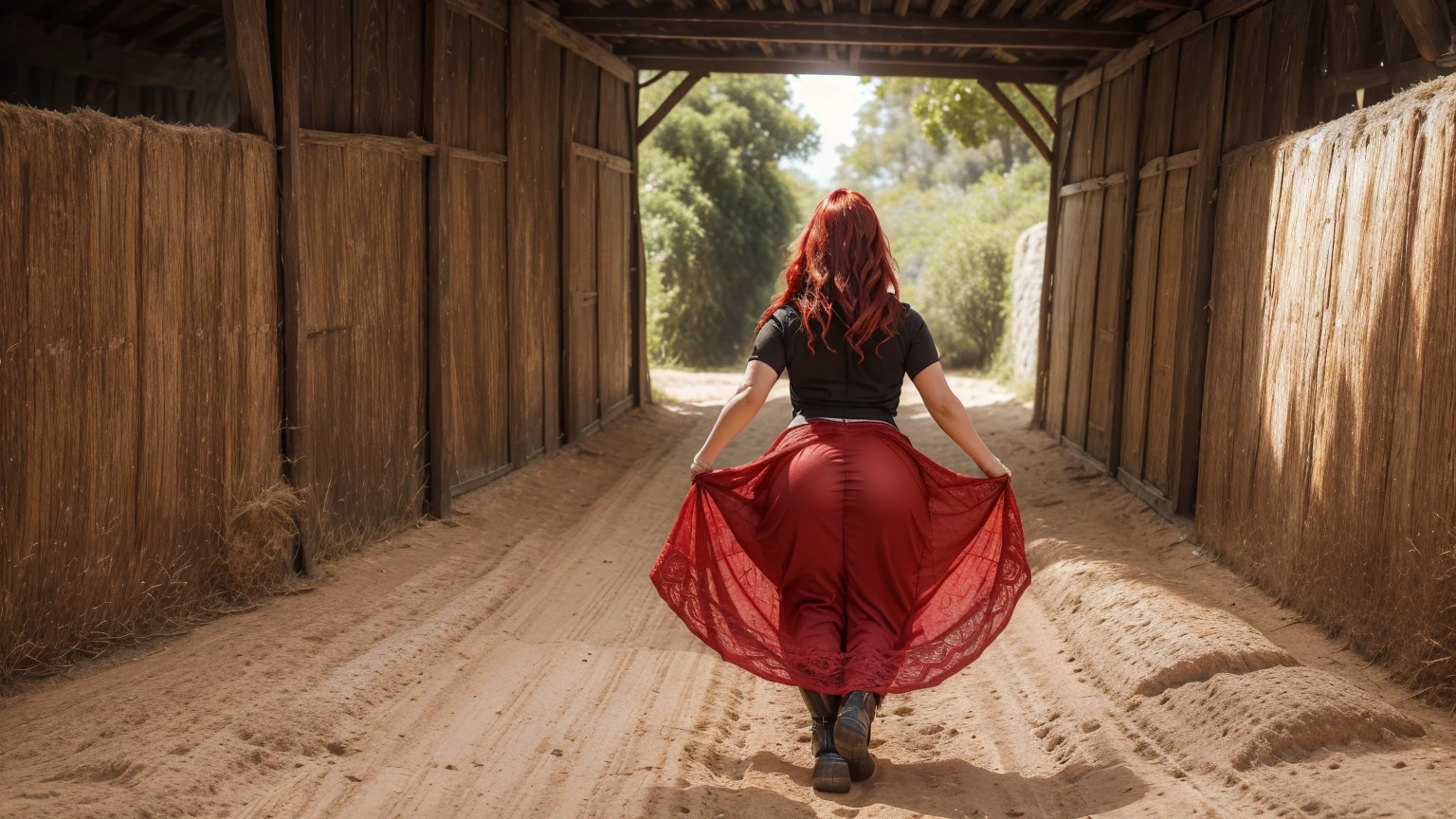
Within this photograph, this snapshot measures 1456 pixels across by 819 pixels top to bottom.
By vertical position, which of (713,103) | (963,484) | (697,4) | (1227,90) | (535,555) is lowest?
(535,555)

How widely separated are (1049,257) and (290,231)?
9.16m

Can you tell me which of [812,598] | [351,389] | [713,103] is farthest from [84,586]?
[713,103]

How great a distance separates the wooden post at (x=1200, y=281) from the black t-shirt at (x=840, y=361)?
4.37 metres

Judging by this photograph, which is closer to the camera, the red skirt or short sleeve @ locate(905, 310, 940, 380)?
the red skirt

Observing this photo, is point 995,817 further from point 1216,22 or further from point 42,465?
point 1216,22

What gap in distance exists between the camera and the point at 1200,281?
8102mm

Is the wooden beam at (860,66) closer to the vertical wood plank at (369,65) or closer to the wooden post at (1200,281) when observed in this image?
the wooden post at (1200,281)

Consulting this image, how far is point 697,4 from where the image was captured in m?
10.9

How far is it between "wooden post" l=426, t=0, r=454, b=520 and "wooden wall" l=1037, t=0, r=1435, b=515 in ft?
15.8

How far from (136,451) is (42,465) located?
523 mm

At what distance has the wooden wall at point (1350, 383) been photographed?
4.77m

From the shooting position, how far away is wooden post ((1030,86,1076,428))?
1323 centimetres

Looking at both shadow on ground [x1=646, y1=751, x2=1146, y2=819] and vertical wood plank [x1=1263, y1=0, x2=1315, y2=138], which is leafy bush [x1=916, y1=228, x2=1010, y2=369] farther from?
shadow on ground [x1=646, y1=751, x2=1146, y2=819]

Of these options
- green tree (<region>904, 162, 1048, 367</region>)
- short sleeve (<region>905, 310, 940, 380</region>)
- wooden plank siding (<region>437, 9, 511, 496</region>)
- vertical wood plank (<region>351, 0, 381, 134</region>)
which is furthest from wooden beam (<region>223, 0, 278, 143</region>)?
green tree (<region>904, 162, 1048, 367</region>)
